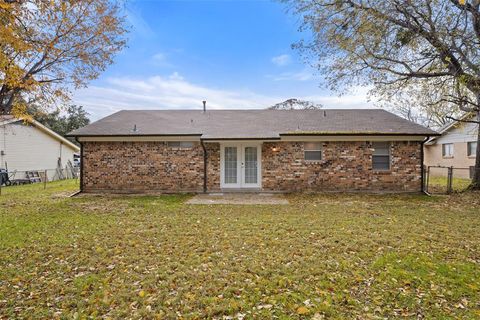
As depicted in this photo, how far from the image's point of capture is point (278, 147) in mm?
11758

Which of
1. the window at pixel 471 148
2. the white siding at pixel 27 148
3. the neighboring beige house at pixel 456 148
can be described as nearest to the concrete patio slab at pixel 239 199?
Answer: the neighboring beige house at pixel 456 148

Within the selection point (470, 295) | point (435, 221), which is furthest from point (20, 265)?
point (435, 221)

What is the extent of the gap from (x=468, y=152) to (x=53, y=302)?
21966 millimetres

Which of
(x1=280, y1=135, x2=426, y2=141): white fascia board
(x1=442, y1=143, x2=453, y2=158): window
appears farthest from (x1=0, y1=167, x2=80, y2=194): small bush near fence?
(x1=442, y1=143, x2=453, y2=158): window

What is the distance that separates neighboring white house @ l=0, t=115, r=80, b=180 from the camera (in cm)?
1669

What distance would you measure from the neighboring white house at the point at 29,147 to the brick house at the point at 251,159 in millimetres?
7407

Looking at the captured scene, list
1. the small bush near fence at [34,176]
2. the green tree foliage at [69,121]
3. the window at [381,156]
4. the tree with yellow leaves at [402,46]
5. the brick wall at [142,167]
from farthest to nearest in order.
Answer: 1. the green tree foliage at [69,121]
2. the small bush near fence at [34,176]
3. the brick wall at [142,167]
4. the window at [381,156]
5. the tree with yellow leaves at [402,46]

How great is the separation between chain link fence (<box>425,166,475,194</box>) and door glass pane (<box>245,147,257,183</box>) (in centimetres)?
740

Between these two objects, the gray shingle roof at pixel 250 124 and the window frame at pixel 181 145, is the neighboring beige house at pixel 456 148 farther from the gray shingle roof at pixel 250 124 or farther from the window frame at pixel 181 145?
the window frame at pixel 181 145

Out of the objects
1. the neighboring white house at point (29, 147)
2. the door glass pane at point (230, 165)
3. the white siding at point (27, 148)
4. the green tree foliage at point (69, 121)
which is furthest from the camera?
the green tree foliage at point (69, 121)

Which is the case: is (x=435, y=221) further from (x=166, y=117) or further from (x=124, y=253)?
(x=166, y=117)

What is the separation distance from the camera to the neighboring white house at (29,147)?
16.7 meters

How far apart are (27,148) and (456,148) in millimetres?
28632

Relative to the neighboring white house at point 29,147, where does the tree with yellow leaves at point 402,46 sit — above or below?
above
